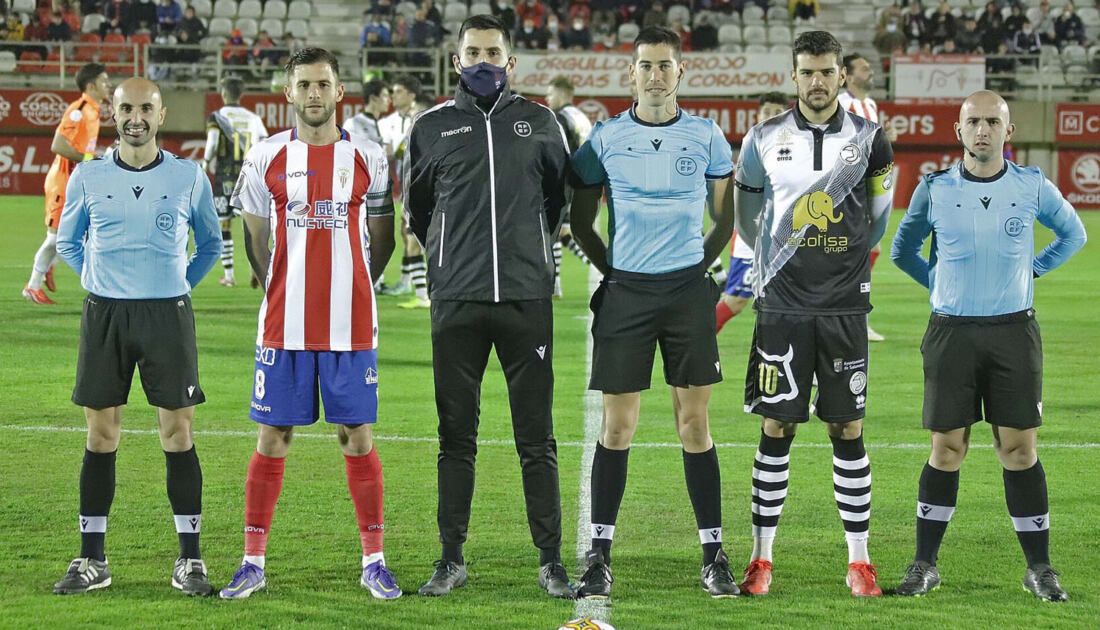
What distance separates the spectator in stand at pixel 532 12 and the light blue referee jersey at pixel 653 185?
25.3 metres

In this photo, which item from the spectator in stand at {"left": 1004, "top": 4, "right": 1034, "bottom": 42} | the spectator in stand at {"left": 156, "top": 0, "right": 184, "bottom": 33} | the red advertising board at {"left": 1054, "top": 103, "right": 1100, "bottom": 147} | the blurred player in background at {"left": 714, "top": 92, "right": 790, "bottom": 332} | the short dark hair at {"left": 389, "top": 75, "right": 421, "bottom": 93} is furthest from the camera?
the spectator in stand at {"left": 1004, "top": 4, "right": 1034, "bottom": 42}

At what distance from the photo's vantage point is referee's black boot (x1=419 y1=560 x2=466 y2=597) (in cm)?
535

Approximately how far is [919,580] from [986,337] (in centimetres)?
97

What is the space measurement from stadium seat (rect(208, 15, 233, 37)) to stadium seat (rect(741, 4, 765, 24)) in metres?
11.4

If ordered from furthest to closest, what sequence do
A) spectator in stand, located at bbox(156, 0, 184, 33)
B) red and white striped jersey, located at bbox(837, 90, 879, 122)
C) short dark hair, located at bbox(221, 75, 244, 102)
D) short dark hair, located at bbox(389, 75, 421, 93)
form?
spectator in stand, located at bbox(156, 0, 184, 33) < short dark hair, located at bbox(221, 75, 244, 102) < short dark hair, located at bbox(389, 75, 421, 93) < red and white striped jersey, located at bbox(837, 90, 879, 122)

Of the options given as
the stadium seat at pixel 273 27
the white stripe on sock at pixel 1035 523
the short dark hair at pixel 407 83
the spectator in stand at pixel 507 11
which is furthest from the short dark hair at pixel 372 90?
the stadium seat at pixel 273 27

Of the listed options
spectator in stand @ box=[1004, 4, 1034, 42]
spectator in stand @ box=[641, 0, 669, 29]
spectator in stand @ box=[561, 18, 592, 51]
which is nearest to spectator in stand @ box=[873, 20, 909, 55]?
spectator in stand @ box=[1004, 4, 1034, 42]

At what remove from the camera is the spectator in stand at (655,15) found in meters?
29.6

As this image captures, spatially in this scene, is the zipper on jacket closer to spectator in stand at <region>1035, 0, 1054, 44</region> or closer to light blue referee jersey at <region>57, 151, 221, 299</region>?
light blue referee jersey at <region>57, 151, 221, 299</region>

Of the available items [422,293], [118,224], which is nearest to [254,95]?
[422,293]

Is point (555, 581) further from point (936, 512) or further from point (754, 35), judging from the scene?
point (754, 35)

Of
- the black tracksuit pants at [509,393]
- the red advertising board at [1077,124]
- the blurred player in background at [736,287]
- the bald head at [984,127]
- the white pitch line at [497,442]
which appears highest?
the red advertising board at [1077,124]

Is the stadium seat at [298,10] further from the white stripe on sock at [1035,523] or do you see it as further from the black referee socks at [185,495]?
the white stripe on sock at [1035,523]

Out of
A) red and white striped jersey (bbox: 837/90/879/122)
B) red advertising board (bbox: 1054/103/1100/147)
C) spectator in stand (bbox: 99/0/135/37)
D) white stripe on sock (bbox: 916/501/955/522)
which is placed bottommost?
white stripe on sock (bbox: 916/501/955/522)
